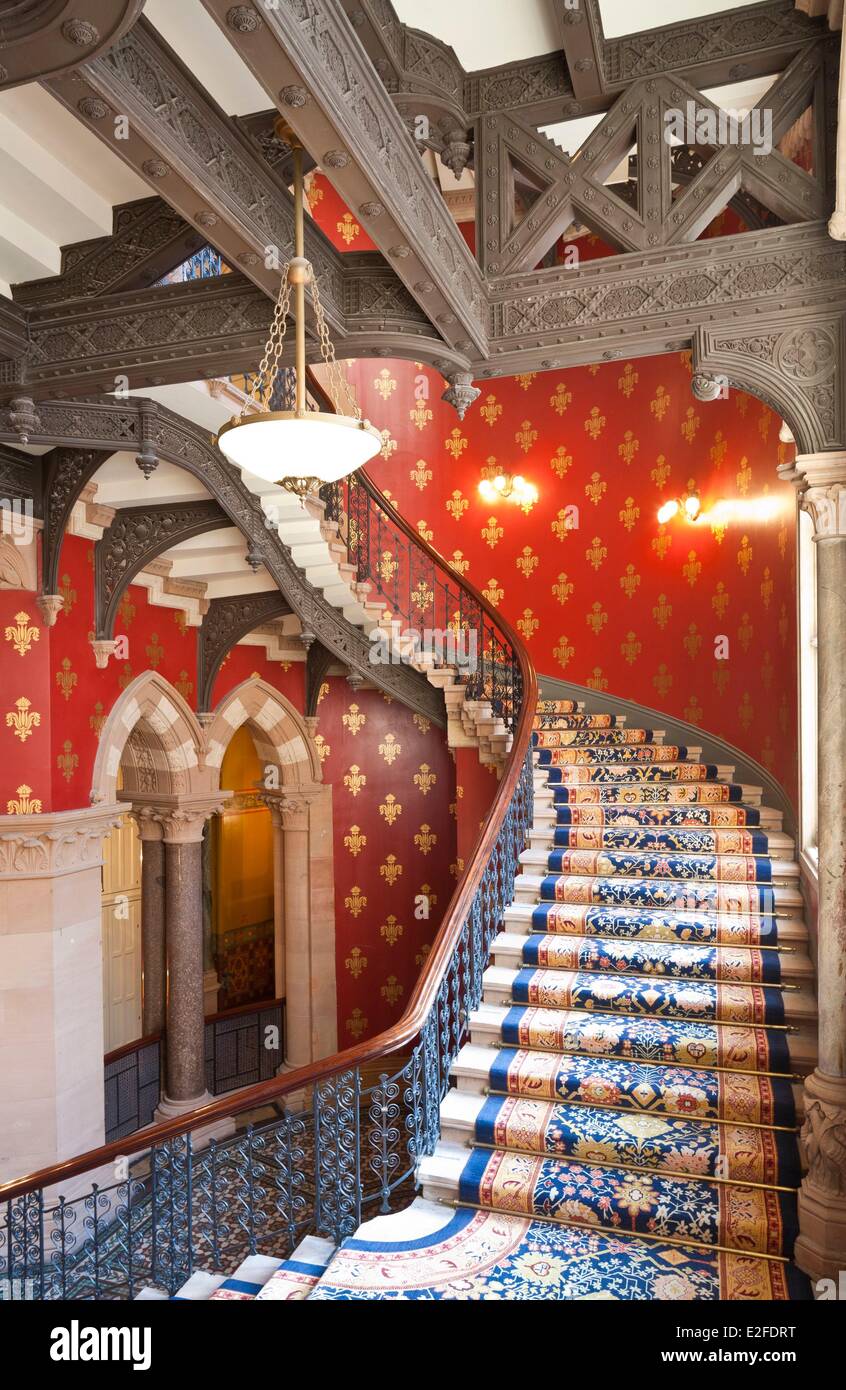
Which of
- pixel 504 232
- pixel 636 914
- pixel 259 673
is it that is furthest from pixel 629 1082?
pixel 259 673

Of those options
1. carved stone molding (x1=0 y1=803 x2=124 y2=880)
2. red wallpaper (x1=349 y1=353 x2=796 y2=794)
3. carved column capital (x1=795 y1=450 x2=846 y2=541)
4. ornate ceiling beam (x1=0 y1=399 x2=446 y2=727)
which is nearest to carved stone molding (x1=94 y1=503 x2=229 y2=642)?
ornate ceiling beam (x1=0 y1=399 x2=446 y2=727)

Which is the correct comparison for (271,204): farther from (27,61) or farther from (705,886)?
(705,886)

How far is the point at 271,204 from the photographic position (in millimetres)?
2908

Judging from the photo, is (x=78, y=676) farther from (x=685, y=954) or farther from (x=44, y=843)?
(x=685, y=954)

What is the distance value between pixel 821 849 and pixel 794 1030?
1.30m

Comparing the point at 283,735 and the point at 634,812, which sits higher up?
the point at 283,735

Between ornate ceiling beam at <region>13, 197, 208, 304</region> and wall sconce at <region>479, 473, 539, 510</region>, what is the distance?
19.3 ft

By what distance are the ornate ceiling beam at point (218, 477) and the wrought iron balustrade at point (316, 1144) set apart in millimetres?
531

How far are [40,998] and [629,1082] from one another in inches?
157

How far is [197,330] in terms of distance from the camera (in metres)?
3.39

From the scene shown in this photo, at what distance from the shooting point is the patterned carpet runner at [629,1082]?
3.17 m

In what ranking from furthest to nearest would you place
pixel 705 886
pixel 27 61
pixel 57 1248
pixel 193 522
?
pixel 193 522
pixel 57 1248
pixel 705 886
pixel 27 61

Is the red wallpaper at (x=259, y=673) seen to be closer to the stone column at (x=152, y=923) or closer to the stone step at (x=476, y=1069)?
the stone column at (x=152, y=923)

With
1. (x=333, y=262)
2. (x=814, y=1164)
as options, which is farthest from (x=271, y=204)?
(x=814, y=1164)
